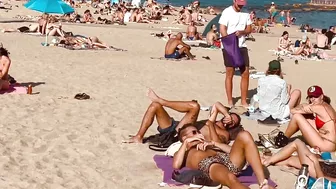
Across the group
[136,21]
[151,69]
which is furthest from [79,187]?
[136,21]

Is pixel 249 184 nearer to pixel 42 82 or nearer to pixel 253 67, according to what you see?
pixel 42 82

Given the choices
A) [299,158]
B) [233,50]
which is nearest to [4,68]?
[233,50]

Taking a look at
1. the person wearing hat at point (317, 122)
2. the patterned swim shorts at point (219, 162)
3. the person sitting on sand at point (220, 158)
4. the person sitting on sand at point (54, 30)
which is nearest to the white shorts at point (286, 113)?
the person wearing hat at point (317, 122)

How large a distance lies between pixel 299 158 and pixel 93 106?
4.14m

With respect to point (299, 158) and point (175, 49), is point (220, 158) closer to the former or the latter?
point (299, 158)

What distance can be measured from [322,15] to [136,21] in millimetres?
24306

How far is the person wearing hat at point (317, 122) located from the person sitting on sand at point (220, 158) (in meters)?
1.15

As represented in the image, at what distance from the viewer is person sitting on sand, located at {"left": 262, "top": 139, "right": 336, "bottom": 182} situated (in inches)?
212

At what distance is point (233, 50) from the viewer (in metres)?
9.06

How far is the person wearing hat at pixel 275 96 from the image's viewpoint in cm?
841

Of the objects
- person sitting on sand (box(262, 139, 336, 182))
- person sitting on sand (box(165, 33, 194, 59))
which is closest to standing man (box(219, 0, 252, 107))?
person sitting on sand (box(262, 139, 336, 182))

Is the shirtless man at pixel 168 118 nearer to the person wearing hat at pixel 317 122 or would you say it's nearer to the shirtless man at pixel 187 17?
the person wearing hat at pixel 317 122

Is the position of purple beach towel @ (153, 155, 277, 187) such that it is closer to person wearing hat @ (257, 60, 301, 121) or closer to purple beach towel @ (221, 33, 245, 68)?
person wearing hat @ (257, 60, 301, 121)

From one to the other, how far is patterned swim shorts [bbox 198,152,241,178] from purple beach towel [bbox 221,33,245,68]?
12.2 feet
